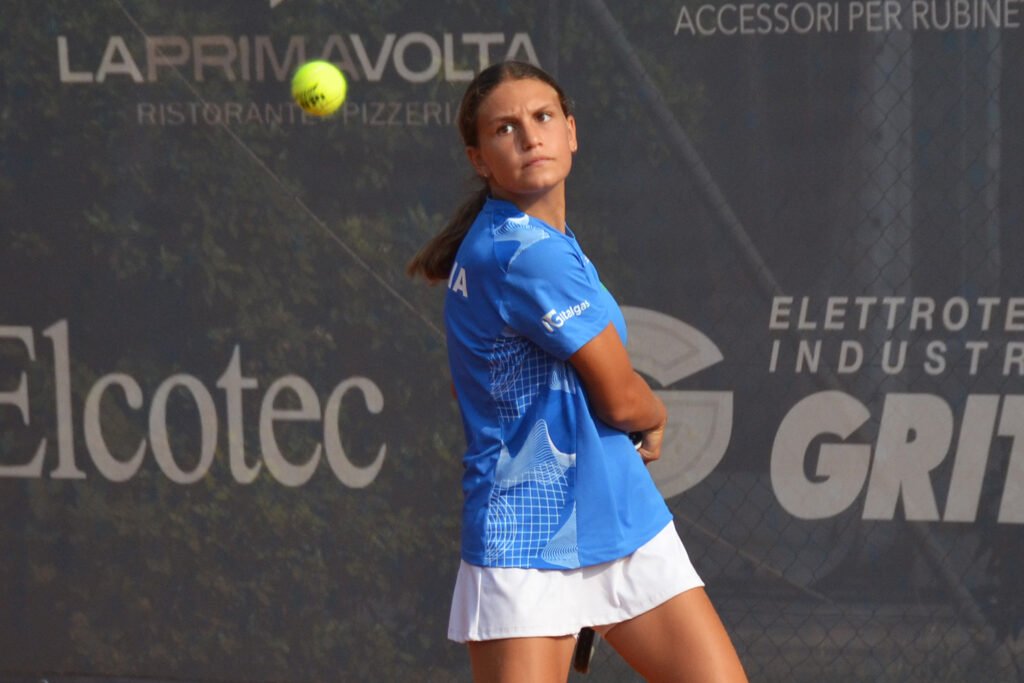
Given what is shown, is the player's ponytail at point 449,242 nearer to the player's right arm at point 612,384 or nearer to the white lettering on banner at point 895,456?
the player's right arm at point 612,384

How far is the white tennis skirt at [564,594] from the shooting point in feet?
8.13

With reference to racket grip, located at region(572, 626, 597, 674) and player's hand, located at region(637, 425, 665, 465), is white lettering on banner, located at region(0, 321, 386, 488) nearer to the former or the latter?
racket grip, located at region(572, 626, 597, 674)

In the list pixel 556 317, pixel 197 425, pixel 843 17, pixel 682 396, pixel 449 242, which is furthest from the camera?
pixel 197 425

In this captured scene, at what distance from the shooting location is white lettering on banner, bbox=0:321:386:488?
4258 mm

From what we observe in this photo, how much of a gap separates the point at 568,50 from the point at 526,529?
196 cm

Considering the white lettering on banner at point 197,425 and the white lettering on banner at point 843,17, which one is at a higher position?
the white lettering on banner at point 843,17

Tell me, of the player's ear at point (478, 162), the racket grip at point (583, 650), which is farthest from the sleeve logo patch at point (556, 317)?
the racket grip at point (583, 650)

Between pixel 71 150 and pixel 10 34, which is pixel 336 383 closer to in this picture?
pixel 71 150

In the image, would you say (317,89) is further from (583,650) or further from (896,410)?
(896,410)

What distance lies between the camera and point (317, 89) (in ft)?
11.6

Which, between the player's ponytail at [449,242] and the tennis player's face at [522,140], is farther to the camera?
the player's ponytail at [449,242]

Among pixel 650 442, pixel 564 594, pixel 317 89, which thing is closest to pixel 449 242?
pixel 650 442

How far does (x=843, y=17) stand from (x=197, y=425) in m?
2.31

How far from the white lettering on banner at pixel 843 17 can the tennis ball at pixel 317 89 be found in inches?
41.7
